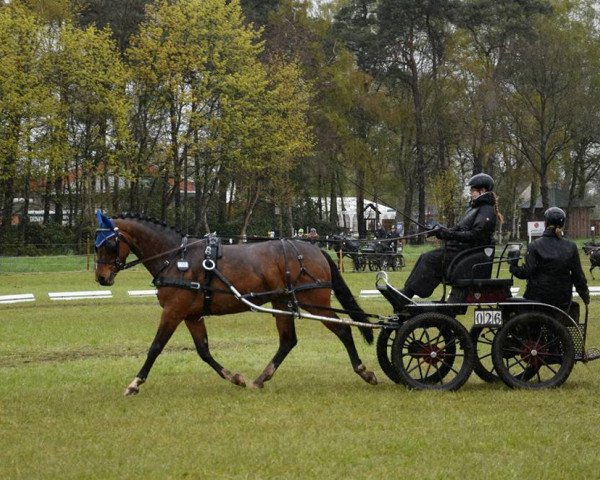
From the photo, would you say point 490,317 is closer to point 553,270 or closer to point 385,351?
point 553,270

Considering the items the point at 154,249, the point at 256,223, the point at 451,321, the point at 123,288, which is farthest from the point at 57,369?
the point at 256,223

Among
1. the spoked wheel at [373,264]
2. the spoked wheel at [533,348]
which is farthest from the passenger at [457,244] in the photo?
the spoked wheel at [373,264]

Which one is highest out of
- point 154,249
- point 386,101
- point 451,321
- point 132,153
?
point 386,101

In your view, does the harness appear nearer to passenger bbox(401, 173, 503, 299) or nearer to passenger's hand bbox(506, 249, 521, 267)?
passenger bbox(401, 173, 503, 299)

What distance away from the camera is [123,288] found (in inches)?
1312

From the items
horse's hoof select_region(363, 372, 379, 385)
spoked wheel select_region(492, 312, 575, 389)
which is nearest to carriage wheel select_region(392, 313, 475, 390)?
spoked wheel select_region(492, 312, 575, 389)

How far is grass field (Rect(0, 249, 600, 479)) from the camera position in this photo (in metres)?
7.32

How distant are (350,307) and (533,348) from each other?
7.13 feet

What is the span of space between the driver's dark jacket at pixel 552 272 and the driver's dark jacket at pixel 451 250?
52 centimetres

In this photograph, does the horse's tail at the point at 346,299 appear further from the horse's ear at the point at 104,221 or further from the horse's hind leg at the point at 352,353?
the horse's ear at the point at 104,221

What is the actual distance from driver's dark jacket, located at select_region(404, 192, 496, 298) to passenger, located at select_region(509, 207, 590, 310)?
0.48 m

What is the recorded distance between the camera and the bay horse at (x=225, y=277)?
11492 mm

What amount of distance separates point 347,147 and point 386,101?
14.0ft

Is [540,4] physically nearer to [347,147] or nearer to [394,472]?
[347,147]
